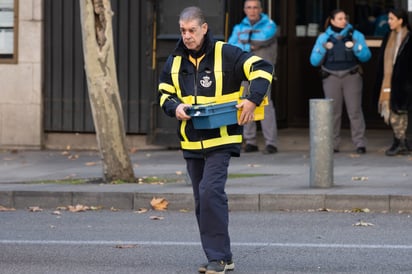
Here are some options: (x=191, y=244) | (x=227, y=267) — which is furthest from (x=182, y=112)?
(x=191, y=244)

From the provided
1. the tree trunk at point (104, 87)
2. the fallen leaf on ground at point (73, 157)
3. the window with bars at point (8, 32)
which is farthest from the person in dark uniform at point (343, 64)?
the window with bars at point (8, 32)

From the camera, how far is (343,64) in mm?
15539

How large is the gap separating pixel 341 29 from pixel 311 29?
2.32 metres

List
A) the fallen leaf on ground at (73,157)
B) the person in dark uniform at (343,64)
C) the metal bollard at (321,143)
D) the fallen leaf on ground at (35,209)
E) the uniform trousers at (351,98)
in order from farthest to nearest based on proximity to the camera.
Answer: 1. the fallen leaf on ground at (73,157)
2. the uniform trousers at (351,98)
3. the person in dark uniform at (343,64)
4. the metal bollard at (321,143)
5. the fallen leaf on ground at (35,209)

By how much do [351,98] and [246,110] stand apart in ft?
25.8

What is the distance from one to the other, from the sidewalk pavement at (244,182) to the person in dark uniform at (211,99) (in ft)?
12.0

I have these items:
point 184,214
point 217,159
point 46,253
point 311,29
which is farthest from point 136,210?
point 311,29

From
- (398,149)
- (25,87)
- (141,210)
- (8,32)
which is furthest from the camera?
(8,32)

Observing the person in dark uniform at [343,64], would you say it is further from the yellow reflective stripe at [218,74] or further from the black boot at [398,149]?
the yellow reflective stripe at [218,74]

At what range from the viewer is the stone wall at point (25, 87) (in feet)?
54.5

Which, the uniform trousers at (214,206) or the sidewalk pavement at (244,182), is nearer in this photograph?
the uniform trousers at (214,206)

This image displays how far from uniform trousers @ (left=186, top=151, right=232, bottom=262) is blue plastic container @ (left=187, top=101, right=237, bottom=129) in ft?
0.70

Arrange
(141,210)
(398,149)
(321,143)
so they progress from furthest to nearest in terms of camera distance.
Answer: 1. (398,149)
2. (321,143)
3. (141,210)

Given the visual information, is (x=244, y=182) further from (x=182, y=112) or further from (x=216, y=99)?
(x=182, y=112)
